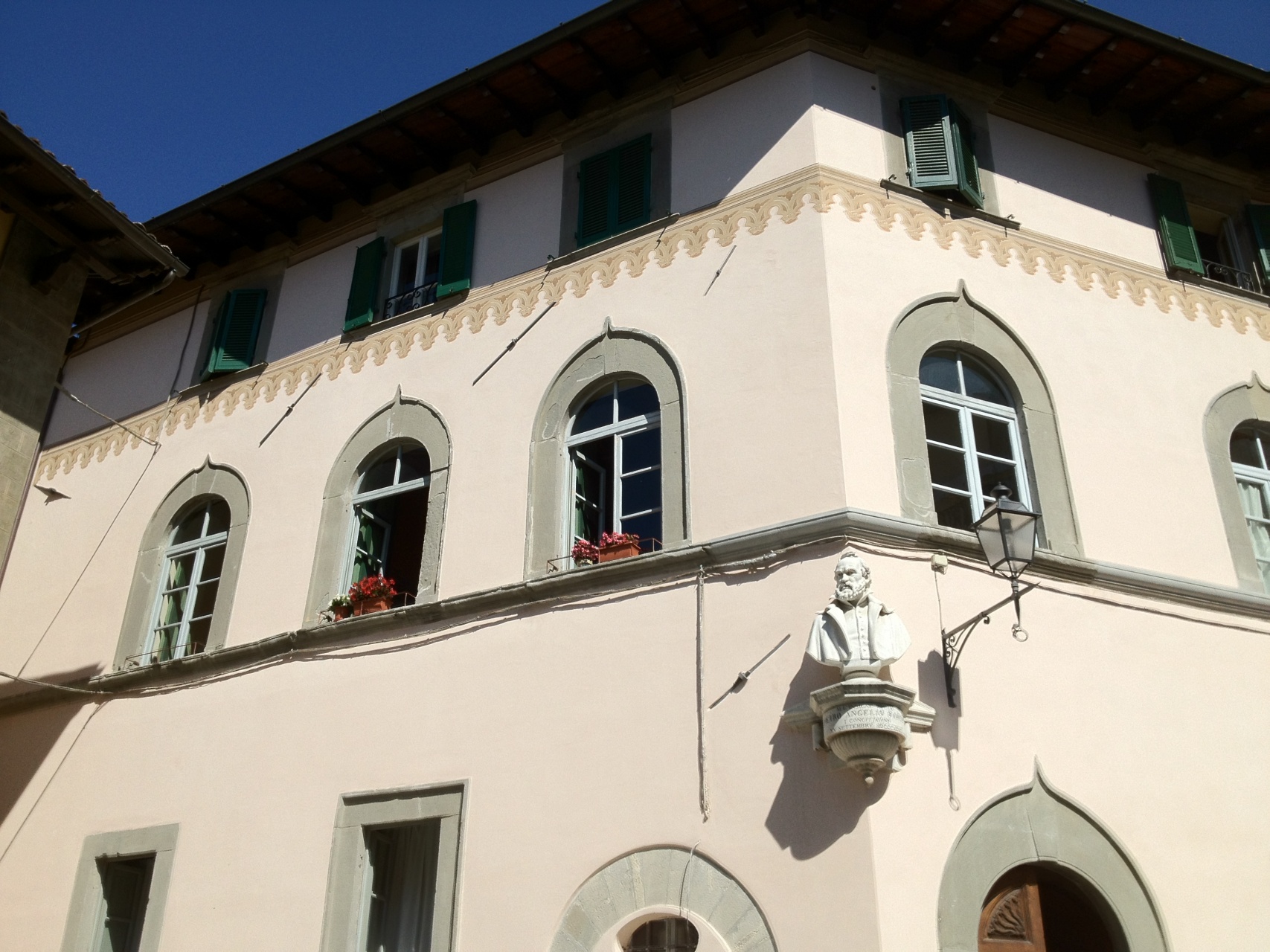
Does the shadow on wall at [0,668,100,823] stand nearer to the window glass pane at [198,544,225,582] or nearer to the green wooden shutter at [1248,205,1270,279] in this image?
the window glass pane at [198,544,225,582]

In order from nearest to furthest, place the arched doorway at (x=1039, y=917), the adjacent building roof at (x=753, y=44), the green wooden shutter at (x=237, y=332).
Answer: the arched doorway at (x=1039, y=917)
the adjacent building roof at (x=753, y=44)
the green wooden shutter at (x=237, y=332)

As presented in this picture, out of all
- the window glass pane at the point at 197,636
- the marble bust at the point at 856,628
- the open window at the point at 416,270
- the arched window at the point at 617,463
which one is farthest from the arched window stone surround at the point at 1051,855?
the window glass pane at the point at 197,636

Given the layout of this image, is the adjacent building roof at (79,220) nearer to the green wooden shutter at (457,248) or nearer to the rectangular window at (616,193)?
the green wooden shutter at (457,248)

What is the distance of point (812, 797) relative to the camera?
23.9 feet

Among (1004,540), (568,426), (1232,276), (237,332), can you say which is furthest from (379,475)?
(1232,276)

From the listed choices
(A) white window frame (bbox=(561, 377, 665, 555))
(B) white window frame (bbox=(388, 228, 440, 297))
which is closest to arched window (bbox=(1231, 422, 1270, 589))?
(A) white window frame (bbox=(561, 377, 665, 555))

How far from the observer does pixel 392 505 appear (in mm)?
10984

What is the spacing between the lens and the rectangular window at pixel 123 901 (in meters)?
10.2

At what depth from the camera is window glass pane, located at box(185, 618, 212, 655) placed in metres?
11.3

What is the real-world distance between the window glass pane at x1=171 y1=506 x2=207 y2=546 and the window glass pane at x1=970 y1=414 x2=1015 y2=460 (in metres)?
7.40

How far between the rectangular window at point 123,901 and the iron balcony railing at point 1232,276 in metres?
10.7

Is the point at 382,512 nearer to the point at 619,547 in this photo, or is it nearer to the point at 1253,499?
the point at 619,547

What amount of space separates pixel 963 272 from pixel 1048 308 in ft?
2.60

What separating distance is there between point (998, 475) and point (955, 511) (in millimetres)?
445
